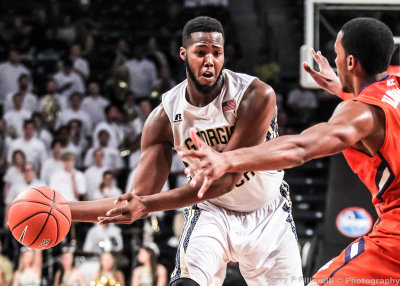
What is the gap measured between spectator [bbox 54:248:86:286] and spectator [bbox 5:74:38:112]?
11.7 feet

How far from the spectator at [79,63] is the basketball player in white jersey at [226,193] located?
792 cm

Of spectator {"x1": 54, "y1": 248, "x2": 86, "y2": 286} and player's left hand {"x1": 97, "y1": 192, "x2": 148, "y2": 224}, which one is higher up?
player's left hand {"x1": 97, "y1": 192, "x2": 148, "y2": 224}

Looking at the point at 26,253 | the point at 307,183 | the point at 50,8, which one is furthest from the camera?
the point at 50,8

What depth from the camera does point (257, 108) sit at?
436 centimetres

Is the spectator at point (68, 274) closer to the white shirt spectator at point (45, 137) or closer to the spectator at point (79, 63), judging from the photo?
the white shirt spectator at point (45, 137)

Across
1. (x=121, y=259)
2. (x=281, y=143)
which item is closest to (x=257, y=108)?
(x=281, y=143)

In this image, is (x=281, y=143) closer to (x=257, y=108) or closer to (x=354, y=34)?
(x=354, y=34)

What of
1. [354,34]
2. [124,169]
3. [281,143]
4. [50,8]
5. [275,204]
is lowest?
[124,169]

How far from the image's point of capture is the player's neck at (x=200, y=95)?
4613 mm

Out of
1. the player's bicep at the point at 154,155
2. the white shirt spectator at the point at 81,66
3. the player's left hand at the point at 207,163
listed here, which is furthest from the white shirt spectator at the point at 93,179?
the player's left hand at the point at 207,163

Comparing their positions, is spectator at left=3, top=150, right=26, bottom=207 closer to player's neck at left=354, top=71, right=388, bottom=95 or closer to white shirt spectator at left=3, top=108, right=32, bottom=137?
white shirt spectator at left=3, top=108, right=32, bottom=137

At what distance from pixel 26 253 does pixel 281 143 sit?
22.5 ft

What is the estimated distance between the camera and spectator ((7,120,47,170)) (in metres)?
10.4

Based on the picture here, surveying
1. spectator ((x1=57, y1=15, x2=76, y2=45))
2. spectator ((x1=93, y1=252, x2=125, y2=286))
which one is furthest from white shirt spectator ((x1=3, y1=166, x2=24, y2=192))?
→ spectator ((x1=57, y1=15, x2=76, y2=45))
